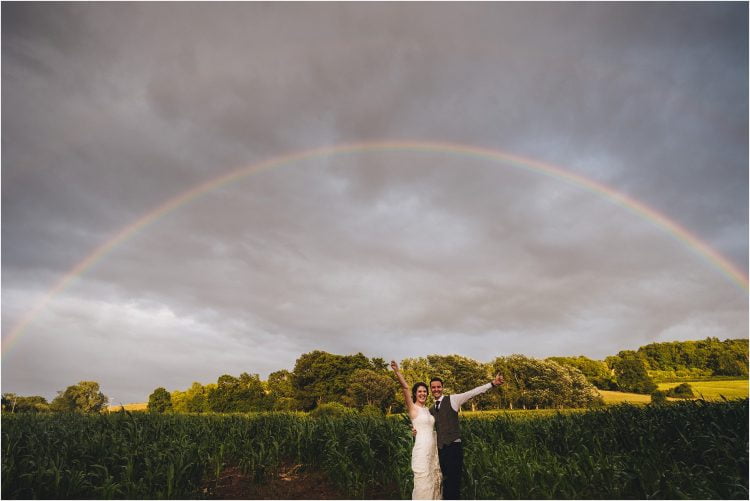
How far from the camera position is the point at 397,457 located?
10430 millimetres

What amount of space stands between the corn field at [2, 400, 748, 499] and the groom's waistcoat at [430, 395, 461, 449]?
8.21ft

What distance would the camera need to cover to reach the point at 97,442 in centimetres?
1040

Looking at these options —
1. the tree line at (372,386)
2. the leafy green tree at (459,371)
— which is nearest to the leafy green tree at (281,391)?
the tree line at (372,386)

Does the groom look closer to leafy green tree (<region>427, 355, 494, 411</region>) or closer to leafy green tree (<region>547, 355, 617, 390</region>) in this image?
leafy green tree (<region>427, 355, 494, 411</region>)

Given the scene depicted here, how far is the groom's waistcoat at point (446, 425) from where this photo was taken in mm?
7566

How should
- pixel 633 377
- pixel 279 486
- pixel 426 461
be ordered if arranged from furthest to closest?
1. pixel 633 377
2. pixel 279 486
3. pixel 426 461

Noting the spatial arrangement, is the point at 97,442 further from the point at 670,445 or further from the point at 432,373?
the point at 432,373

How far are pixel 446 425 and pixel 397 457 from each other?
3.52 metres

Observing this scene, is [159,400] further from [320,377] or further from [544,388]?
[544,388]

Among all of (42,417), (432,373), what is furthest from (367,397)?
(42,417)

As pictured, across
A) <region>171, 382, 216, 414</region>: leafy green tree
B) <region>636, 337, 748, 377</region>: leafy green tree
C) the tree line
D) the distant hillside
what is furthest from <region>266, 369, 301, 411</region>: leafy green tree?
<region>636, 337, 748, 377</region>: leafy green tree

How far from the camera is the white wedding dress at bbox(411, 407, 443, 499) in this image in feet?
22.7

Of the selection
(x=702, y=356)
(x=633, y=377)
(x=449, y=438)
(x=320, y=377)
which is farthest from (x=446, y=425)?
(x=702, y=356)

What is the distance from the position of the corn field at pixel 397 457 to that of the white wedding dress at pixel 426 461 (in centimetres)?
276
